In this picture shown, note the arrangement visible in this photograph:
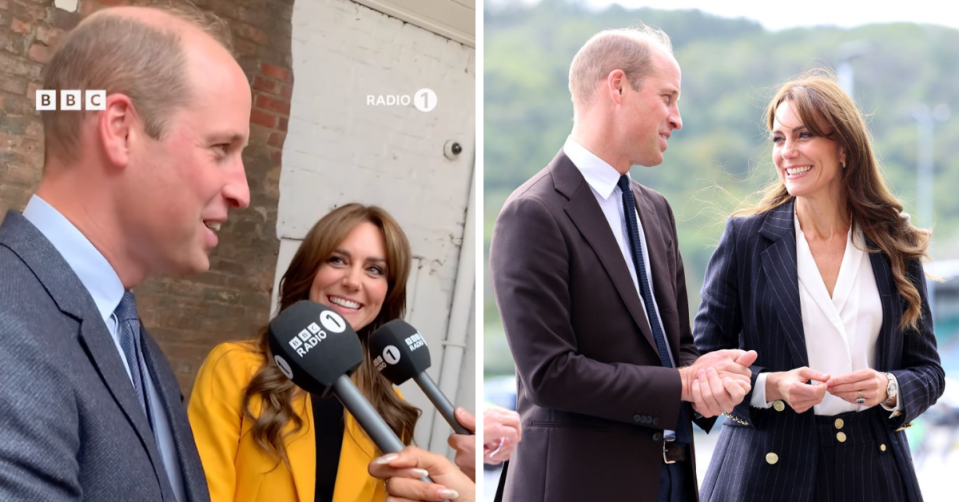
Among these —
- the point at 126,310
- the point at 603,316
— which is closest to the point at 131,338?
the point at 126,310

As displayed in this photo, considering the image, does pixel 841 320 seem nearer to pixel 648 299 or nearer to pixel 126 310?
pixel 648 299

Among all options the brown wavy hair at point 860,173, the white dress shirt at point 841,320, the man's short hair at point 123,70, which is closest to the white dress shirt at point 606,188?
the white dress shirt at point 841,320

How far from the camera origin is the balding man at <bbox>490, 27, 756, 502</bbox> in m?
1.65

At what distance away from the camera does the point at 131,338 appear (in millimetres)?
1250

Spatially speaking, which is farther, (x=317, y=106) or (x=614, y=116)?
(x=317, y=106)

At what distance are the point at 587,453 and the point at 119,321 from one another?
0.98 meters

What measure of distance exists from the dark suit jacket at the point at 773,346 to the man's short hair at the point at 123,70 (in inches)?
59.1

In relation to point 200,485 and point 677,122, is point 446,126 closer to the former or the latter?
point 677,122

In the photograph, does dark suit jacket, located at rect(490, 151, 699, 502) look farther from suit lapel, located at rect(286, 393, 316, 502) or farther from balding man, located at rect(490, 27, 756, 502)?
suit lapel, located at rect(286, 393, 316, 502)

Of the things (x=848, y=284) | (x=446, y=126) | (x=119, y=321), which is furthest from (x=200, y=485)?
(x=848, y=284)

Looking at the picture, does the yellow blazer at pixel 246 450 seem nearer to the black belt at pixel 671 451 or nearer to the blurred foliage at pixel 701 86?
the black belt at pixel 671 451

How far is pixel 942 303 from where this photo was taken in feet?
32.4

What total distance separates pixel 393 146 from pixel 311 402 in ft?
2.41

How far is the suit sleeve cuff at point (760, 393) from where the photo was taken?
1.98 metres
